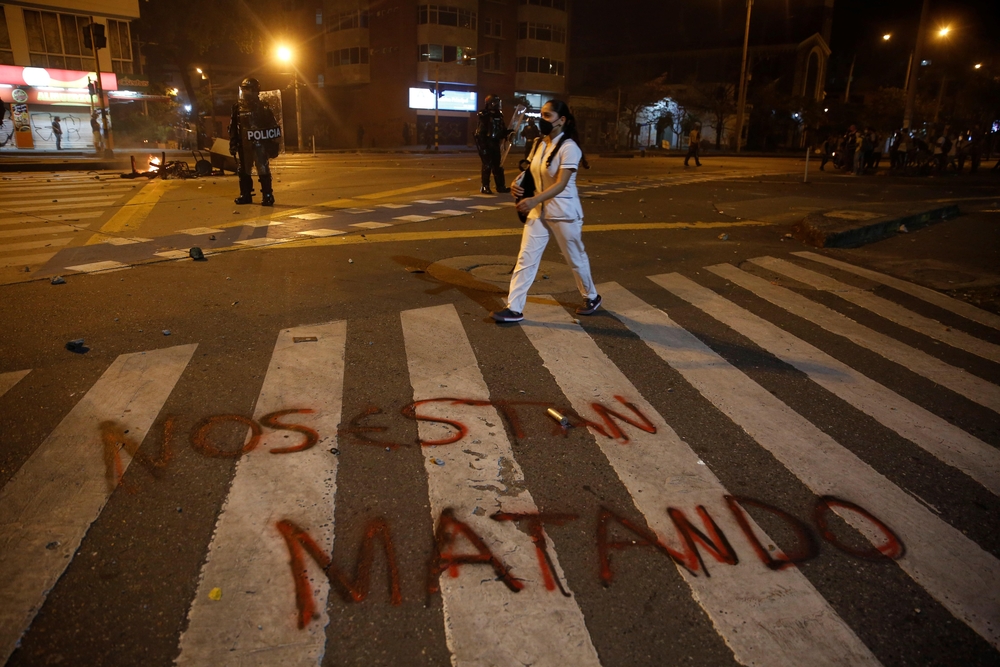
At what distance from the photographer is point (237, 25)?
45.4 metres

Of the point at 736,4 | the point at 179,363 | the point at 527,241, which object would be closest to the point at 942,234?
the point at 527,241

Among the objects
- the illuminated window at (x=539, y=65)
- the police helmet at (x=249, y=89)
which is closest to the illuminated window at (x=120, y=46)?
the illuminated window at (x=539, y=65)

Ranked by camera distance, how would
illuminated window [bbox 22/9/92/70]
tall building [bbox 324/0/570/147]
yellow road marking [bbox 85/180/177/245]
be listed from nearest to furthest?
1. yellow road marking [bbox 85/180/177/245]
2. illuminated window [bbox 22/9/92/70]
3. tall building [bbox 324/0/570/147]

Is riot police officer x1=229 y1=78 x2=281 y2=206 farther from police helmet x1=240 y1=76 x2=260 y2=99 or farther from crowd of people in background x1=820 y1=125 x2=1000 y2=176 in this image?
crowd of people in background x1=820 y1=125 x2=1000 y2=176

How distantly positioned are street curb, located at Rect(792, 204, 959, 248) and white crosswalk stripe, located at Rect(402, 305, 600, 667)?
8.17m

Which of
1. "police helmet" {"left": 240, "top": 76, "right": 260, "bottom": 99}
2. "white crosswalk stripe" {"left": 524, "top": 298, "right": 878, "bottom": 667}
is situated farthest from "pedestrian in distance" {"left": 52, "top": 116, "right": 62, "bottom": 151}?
"white crosswalk stripe" {"left": 524, "top": 298, "right": 878, "bottom": 667}

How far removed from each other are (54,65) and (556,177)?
43574 millimetres

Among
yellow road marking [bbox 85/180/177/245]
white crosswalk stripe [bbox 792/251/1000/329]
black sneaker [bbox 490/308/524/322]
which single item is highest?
yellow road marking [bbox 85/180/177/245]

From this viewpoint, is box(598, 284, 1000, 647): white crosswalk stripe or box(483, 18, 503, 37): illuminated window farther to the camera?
box(483, 18, 503, 37): illuminated window

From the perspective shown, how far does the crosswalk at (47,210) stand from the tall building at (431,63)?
1548 inches

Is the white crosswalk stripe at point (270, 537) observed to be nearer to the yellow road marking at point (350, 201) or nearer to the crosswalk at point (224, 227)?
the crosswalk at point (224, 227)

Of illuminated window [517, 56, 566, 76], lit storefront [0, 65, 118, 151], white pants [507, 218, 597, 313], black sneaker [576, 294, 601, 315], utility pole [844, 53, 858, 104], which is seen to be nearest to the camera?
white pants [507, 218, 597, 313]

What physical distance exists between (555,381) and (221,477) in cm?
240

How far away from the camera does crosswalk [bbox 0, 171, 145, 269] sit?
9219 millimetres
